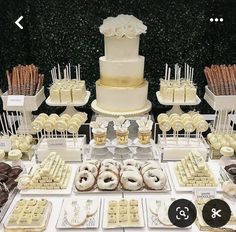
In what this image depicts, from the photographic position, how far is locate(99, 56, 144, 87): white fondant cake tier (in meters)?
2.83

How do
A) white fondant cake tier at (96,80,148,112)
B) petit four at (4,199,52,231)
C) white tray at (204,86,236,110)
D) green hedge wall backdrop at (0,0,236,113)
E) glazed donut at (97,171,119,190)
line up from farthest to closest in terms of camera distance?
green hedge wall backdrop at (0,0,236,113) → white fondant cake tier at (96,80,148,112) → white tray at (204,86,236,110) → glazed donut at (97,171,119,190) → petit four at (4,199,52,231)

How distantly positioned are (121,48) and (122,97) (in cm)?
39

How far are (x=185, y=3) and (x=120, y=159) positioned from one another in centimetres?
157

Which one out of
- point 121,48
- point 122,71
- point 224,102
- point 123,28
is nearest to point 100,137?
point 122,71

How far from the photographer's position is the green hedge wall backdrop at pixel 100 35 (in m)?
3.25

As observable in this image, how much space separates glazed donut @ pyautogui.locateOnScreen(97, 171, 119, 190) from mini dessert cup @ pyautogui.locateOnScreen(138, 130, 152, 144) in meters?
0.45

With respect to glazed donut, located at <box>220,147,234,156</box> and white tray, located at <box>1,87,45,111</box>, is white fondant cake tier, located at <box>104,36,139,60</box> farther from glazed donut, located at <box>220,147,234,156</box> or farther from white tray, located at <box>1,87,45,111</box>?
glazed donut, located at <box>220,147,234,156</box>

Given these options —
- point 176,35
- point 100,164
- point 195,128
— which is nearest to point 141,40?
point 176,35

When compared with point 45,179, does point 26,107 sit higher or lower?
higher

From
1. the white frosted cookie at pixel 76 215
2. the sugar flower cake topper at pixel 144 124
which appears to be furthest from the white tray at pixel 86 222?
the sugar flower cake topper at pixel 144 124

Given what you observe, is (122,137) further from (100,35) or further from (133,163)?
(100,35)

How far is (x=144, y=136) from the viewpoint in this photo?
8.58 ft

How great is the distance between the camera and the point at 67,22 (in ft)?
10.9

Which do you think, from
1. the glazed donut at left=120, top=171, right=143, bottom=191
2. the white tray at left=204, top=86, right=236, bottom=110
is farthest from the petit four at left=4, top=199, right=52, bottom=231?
the white tray at left=204, top=86, right=236, bottom=110
